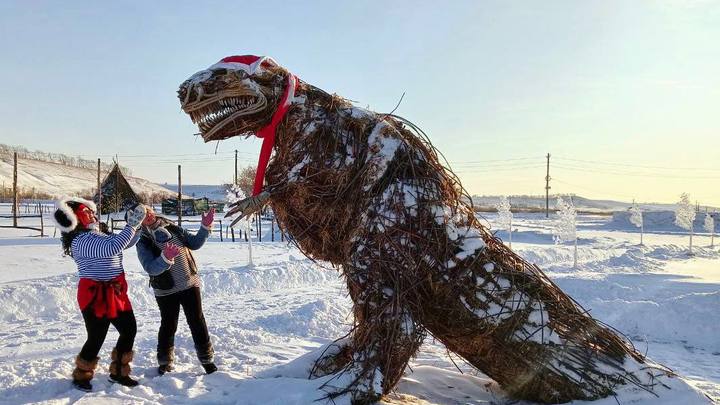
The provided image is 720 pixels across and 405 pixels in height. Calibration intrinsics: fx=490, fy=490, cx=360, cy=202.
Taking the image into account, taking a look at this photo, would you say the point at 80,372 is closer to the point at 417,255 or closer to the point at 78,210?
the point at 78,210

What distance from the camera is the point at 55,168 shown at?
7450 cm

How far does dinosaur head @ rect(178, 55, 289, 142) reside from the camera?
10.2ft

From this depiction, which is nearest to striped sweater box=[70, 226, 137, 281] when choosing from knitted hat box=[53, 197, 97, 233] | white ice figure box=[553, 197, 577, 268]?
knitted hat box=[53, 197, 97, 233]

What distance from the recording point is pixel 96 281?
3.76 m

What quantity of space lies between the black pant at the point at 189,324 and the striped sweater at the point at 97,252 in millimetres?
556

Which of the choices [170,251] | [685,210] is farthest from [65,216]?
[685,210]

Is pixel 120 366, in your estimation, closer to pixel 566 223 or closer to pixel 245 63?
pixel 245 63

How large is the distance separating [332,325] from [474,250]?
4716 mm

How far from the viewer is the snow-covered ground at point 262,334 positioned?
11.4 feet

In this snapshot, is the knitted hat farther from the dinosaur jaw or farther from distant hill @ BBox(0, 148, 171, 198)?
distant hill @ BBox(0, 148, 171, 198)

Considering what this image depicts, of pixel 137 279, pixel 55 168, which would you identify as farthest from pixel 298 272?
pixel 55 168

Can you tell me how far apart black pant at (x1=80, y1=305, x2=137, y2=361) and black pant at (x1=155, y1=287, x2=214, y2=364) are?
28 centimetres

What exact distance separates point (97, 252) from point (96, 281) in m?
0.23

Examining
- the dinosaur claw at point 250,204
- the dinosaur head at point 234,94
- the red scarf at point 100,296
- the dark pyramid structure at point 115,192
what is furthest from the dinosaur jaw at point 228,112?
the dark pyramid structure at point 115,192
